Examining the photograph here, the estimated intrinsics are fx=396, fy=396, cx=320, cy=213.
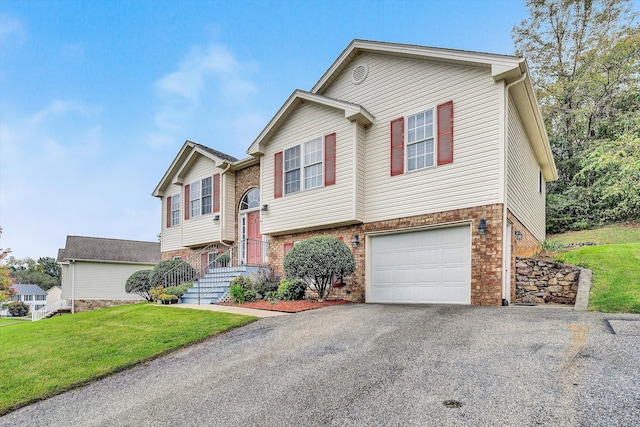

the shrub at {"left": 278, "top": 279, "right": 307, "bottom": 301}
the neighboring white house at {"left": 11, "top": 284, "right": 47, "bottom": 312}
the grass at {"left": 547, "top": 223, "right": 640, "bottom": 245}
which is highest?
the grass at {"left": 547, "top": 223, "right": 640, "bottom": 245}

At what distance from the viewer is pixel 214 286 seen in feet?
45.3

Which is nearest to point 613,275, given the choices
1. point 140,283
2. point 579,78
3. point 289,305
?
point 289,305

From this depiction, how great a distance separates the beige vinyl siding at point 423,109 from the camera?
980cm

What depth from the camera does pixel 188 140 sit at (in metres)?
18.4

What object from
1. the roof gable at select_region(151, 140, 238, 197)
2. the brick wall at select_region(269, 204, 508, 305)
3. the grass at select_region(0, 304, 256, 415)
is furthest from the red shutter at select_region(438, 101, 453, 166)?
the roof gable at select_region(151, 140, 238, 197)

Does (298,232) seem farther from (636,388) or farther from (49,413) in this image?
(636,388)

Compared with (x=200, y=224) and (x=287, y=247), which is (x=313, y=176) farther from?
(x=200, y=224)

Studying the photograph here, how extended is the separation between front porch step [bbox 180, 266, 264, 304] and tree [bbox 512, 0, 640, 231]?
16260 mm

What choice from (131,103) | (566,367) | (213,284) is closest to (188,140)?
(131,103)

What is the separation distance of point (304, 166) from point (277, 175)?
1.32 meters

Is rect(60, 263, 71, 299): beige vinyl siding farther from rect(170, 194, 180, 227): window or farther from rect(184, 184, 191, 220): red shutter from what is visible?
rect(184, 184, 191, 220): red shutter

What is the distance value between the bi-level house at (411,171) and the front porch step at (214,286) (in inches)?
52.2

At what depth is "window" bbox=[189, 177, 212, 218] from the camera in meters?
17.7

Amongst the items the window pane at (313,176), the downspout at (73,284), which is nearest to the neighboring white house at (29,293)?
the downspout at (73,284)
